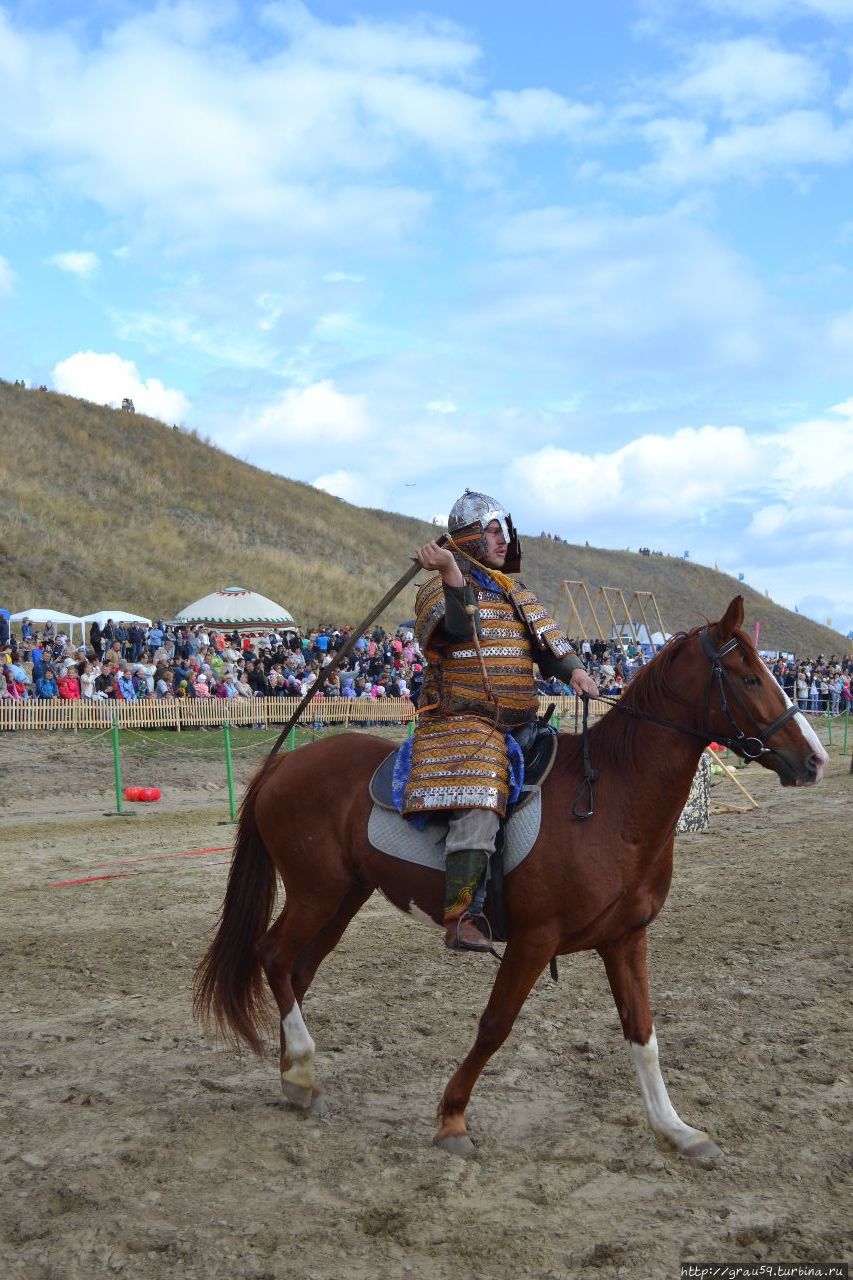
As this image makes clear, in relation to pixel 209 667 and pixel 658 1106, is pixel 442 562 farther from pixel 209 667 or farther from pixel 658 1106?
pixel 209 667

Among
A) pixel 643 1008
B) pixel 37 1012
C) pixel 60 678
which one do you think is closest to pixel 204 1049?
pixel 37 1012

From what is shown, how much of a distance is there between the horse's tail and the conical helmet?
5.43ft

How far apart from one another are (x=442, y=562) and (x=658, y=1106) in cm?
242

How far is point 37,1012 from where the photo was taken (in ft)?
20.6

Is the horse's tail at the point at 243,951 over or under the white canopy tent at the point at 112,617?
under

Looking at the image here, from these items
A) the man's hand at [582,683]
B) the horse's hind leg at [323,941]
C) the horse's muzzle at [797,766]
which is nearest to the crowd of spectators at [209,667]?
the horse's hind leg at [323,941]

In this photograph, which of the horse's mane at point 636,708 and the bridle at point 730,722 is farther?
the horse's mane at point 636,708

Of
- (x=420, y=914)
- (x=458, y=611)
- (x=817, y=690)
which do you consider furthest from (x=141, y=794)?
(x=817, y=690)

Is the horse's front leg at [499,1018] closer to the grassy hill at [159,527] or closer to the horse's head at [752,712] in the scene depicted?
the horse's head at [752,712]

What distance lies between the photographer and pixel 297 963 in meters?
5.30

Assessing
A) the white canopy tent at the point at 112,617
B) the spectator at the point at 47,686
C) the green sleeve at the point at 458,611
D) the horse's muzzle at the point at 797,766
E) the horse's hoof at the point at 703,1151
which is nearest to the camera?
the horse's hoof at the point at 703,1151

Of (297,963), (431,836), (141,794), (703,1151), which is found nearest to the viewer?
(703,1151)

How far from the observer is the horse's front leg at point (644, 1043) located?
173 inches

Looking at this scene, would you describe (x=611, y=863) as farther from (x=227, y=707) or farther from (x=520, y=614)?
(x=227, y=707)
